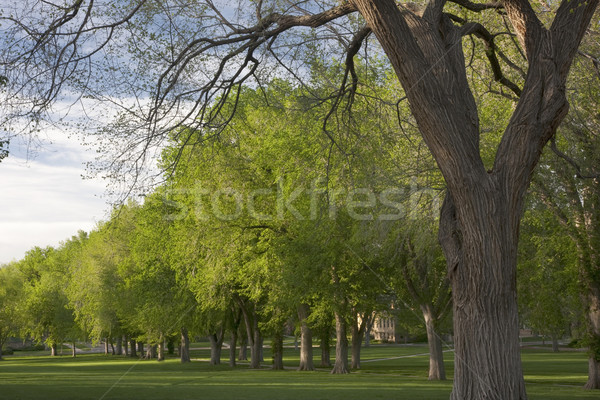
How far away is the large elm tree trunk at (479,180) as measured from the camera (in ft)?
28.7

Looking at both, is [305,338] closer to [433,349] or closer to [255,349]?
[255,349]

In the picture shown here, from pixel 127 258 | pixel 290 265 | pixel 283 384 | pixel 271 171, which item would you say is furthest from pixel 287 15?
pixel 127 258

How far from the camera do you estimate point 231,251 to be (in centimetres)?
3512

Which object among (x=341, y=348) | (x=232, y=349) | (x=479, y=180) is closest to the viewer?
(x=479, y=180)

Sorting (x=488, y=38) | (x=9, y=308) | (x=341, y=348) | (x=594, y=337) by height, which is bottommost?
(x=341, y=348)

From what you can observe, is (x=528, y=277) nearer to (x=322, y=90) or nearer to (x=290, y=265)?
(x=290, y=265)

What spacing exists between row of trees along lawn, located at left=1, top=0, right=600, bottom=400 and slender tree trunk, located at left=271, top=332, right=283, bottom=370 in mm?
2384

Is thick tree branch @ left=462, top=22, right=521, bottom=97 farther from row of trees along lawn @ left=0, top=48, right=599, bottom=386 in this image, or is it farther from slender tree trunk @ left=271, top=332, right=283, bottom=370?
slender tree trunk @ left=271, top=332, right=283, bottom=370

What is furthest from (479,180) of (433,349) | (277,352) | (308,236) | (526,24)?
(277,352)

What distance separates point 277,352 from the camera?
4219 cm

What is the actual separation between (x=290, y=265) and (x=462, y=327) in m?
23.8

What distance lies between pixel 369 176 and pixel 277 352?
79.7 feet

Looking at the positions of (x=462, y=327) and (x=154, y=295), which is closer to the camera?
(x=462, y=327)

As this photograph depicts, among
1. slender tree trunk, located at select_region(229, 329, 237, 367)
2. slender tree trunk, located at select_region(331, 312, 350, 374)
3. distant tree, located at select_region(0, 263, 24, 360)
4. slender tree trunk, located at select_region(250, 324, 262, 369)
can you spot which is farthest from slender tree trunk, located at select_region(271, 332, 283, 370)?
distant tree, located at select_region(0, 263, 24, 360)
